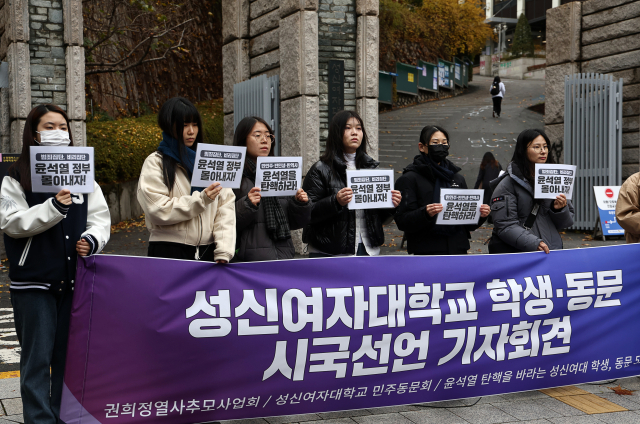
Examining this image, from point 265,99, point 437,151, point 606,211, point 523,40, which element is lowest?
point 606,211

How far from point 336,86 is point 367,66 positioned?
651mm

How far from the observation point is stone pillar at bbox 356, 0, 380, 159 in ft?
38.2

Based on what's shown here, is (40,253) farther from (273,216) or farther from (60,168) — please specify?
(273,216)

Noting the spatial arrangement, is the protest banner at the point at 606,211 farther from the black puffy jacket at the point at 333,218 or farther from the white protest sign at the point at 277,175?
the white protest sign at the point at 277,175

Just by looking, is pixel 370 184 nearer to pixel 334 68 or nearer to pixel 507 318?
pixel 507 318

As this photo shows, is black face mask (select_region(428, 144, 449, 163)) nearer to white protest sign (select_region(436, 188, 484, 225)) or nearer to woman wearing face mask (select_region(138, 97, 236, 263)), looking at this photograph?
white protest sign (select_region(436, 188, 484, 225))

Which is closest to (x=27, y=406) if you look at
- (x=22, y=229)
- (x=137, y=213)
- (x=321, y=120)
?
(x=22, y=229)

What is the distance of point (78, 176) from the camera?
3.49 meters

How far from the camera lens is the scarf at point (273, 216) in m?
4.41

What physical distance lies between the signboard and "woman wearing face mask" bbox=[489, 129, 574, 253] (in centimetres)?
670

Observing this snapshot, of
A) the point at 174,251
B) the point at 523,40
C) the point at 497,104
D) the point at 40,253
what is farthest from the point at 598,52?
the point at 523,40

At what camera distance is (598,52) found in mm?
13430

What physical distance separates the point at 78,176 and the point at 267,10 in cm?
932

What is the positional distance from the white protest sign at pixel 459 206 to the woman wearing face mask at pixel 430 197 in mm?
91
